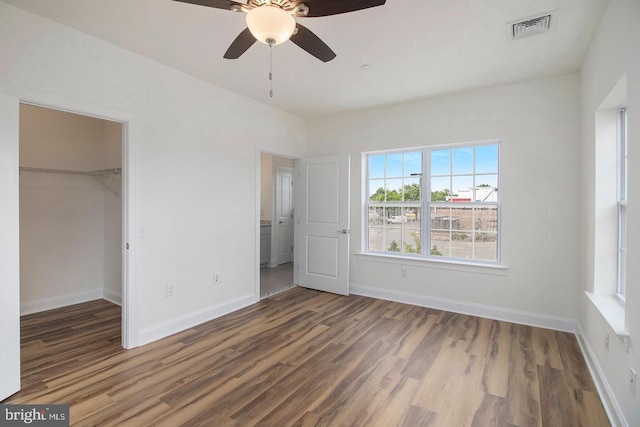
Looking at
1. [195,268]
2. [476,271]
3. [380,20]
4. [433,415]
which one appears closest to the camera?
[433,415]

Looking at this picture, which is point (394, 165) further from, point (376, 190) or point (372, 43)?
point (372, 43)

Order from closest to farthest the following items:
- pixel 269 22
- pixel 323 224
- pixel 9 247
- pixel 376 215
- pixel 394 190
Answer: pixel 269 22, pixel 9 247, pixel 394 190, pixel 376 215, pixel 323 224

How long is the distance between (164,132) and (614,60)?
11.9ft

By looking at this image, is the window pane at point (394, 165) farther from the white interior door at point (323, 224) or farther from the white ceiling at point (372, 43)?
the white ceiling at point (372, 43)

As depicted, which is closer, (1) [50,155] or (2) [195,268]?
(2) [195,268]

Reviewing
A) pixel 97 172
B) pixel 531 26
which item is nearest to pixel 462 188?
pixel 531 26

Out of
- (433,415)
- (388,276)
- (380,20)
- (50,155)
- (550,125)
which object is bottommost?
(433,415)

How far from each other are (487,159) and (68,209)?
17.3ft

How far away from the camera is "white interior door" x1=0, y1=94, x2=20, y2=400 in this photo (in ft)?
6.76

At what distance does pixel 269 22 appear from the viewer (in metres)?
1.55

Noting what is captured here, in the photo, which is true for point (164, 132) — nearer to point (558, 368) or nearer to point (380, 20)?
point (380, 20)

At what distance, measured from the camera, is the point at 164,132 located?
3131 mm

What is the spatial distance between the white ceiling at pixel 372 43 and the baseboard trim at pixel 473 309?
255 cm

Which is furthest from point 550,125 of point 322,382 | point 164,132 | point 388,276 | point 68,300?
point 68,300
